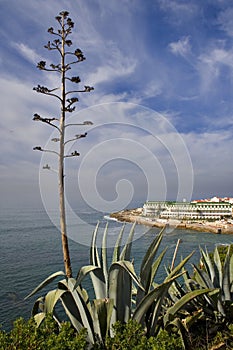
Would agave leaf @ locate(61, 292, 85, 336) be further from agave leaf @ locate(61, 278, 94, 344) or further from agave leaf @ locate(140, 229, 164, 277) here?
agave leaf @ locate(140, 229, 164, 277)

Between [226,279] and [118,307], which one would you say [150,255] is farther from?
[226,279]

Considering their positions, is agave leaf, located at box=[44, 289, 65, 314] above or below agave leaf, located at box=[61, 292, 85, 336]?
above

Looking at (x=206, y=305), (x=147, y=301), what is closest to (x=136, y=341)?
(x=147, y=301)

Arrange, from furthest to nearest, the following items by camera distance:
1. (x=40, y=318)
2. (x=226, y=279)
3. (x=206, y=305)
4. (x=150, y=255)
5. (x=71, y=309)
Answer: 1. (x=226, y=279)
2. (x=206, y=305)
3. (x=150, y=255)
4. (x=71, y=309)
5. (x=40, y=318)

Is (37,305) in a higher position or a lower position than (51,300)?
lower

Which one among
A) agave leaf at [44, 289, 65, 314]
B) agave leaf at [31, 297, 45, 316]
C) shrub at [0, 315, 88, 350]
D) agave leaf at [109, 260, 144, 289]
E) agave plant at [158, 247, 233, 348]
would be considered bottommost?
agave plant at [158, 247, 233, 348]

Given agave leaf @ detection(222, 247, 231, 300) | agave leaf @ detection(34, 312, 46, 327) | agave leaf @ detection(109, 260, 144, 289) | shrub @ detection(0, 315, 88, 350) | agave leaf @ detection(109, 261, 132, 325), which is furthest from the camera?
agave leaf @ detection(222, 247, 231, 300)

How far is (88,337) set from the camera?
242 cm

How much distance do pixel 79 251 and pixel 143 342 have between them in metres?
21.7

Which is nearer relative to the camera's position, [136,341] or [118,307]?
[136,341]

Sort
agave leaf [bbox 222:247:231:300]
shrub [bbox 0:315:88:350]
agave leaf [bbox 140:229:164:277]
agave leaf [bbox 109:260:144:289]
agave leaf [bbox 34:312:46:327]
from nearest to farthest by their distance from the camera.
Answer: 1. shrub [bbox 0:315:88:350]
2. agave leaf [bbox 109:260:144:289]
3. agave leaf [bbox 34:312:46:327]
4. agave leaf [bbox 140:229:164:277]
5. agave leaf [bbox 222:247:231:300]

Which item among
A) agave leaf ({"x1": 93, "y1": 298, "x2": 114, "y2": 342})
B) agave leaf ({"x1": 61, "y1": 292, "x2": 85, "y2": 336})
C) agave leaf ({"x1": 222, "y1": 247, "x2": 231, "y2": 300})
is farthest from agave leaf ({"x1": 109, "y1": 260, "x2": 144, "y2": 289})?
agave leaf ({"x1": 222, "y1": 247, "x2": 231, "y2": 300})

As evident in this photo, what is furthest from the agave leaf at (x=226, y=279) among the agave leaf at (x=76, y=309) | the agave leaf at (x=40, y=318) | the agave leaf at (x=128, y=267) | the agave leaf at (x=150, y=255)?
the agave leaf at (x=40, y=318)

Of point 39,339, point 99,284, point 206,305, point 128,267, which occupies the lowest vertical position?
point 206,305
